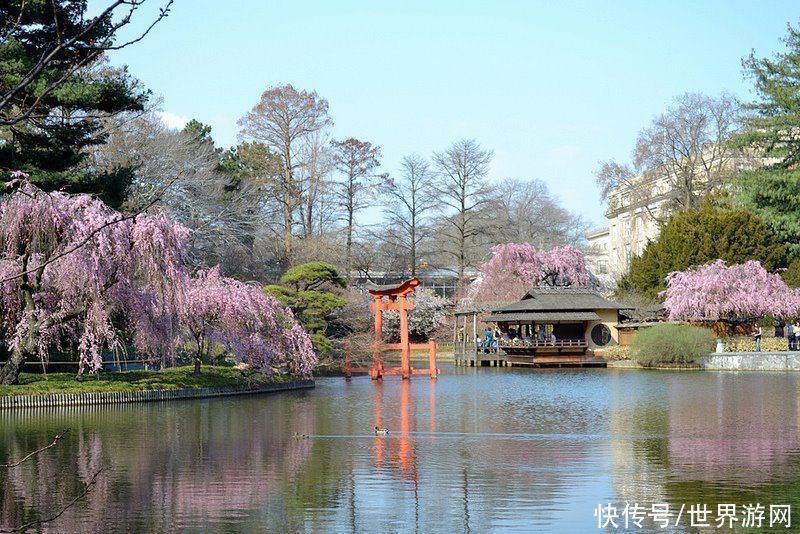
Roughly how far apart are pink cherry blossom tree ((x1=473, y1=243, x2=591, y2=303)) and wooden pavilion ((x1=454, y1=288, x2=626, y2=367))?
8.01 m

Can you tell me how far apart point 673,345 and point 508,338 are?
1175 centimetres

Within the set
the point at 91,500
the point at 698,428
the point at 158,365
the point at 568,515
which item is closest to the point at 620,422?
the point at 698,428

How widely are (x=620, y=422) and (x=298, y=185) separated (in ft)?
133

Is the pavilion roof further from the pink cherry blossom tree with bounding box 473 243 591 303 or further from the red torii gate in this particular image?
the red torii gate

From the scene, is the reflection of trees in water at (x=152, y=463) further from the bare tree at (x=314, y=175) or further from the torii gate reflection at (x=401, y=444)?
the bare tree at (x=314, y=175)

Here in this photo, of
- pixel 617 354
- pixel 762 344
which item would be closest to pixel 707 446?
pixel 762 344

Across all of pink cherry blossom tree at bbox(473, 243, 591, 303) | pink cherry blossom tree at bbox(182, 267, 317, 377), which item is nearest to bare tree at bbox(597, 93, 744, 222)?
pink cherry blossom tree at bbox(473, 243, 591, 303)

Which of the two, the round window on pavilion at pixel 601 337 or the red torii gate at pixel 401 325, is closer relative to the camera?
the red torii gate at pixel 401 325

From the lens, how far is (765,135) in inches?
1806

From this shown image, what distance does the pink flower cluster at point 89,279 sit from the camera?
23.0 metres

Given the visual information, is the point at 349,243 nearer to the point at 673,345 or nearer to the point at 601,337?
the point at 601,337

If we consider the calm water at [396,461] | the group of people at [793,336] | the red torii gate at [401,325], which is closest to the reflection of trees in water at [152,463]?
the calm water at [396,461]

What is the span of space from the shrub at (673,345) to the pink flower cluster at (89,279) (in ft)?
69.5

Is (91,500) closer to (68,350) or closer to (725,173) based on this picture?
(68,350)
